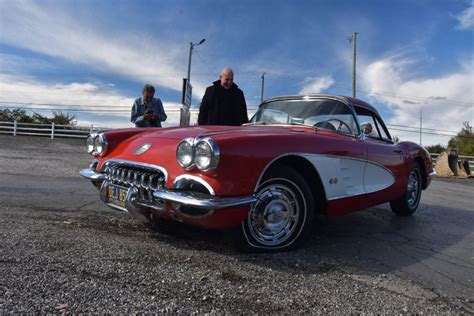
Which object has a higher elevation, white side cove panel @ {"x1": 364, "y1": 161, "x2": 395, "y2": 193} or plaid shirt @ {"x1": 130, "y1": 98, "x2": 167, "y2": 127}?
plaid shirt @ {"x1": 130, "y1": 98, "x2": 167, "y2": 127}

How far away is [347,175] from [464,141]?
4786cm

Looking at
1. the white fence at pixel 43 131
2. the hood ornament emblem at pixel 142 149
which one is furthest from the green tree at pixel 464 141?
the hood ornament emblem at pixel 142 149

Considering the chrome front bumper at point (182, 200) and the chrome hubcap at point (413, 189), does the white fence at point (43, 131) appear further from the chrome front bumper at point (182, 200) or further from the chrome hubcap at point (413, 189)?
the chrome front bumper at point (182, 200)

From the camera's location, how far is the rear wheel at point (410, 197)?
17.0ft

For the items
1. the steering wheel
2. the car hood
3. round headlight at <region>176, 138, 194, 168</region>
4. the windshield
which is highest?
the windshield

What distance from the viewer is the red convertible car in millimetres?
2648

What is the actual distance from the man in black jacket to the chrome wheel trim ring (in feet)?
7.85

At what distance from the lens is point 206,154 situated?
8.64ft

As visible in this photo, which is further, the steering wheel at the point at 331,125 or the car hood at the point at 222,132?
the steering wheel at the point at 331,125

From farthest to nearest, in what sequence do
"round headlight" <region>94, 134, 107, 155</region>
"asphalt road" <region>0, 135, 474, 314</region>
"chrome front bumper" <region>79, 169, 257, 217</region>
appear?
"round headlight" <region>94, 134, 107, 155</region> < "chrome front bumper" <region>79, 169, 257, 217</region> < "asphalt road" <region>0, 135, 474, 314</region>

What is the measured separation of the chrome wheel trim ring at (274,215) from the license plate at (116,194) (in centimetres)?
101

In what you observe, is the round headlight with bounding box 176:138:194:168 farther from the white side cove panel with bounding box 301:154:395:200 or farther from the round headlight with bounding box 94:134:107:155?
the round headlight with bounding box 94:134:107:155

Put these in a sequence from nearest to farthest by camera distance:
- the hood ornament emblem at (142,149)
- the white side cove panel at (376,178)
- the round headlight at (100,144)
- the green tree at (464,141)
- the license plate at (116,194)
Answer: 1. the license plate at (116,194)
2. the hood ornament emblem at (142,149)
3. the round headlight at (100,144)
4. the white side cove panel at (376,178)
5. the green tree at (464,141)

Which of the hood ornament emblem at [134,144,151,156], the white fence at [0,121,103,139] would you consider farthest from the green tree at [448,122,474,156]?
the hood ornament emblem at [134,144,151,156]
